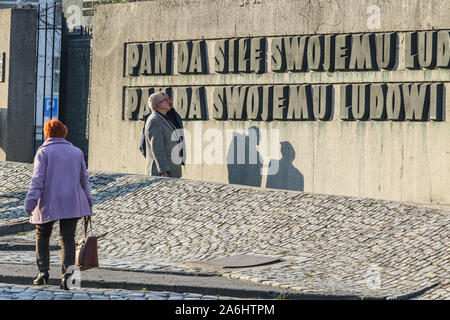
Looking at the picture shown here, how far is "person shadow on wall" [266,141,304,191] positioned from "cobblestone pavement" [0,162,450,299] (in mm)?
1880

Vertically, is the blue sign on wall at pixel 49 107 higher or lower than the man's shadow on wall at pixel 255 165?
higher

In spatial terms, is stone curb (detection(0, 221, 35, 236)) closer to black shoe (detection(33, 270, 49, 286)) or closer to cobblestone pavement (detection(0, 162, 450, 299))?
cobblestone pavement (detection(0, 162, 450, 299))

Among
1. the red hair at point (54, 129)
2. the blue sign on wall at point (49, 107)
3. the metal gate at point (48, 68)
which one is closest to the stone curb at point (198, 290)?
the red hair at point (54, 129)

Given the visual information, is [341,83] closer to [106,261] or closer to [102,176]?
[102,176]

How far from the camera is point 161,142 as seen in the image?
1466cm

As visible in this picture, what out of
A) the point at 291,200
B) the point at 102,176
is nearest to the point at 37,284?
the point at 291,200

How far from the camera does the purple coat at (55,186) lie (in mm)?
8805

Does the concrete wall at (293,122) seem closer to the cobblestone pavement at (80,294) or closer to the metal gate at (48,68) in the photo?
the metal gate at (48,68)

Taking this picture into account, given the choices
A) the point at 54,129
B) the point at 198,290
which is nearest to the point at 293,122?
the point at 198,290

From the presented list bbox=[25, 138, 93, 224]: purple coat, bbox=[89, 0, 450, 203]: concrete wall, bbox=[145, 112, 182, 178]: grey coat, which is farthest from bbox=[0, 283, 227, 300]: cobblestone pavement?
bbox=[89, 0, 450, 203]: concrete wall

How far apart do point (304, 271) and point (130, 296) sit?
7.44 ft

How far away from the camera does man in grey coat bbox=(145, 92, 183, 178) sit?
1464 centimetres

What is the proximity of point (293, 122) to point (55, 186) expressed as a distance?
778 centimetres

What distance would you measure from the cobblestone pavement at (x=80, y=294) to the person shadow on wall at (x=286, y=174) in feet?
24.3
